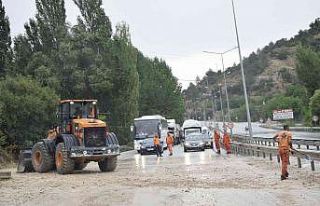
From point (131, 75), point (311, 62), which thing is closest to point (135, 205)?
point (131, 75)

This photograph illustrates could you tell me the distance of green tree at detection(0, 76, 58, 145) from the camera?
126ft

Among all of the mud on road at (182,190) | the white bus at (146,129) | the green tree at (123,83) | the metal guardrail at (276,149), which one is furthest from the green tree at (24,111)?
the mud on road at (182,190)

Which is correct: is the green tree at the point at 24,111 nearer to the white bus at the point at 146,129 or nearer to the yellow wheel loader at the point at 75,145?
the white bus at the point at 146,129

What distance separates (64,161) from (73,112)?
319cm

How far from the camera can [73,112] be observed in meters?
25.7

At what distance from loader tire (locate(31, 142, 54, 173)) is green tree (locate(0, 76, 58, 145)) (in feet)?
39.6

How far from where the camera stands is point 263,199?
40.7 ft

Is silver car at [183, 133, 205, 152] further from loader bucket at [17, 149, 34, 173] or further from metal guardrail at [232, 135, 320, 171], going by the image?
loader bucket at [17, 149, 34, 173]

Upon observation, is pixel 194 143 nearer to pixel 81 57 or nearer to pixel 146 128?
pixel 146 128

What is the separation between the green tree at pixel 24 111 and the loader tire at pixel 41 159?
1208cm

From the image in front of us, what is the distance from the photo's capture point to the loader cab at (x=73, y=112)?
2548 cm

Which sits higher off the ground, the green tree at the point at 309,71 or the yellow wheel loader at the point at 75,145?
the green tree at the point at 309,71

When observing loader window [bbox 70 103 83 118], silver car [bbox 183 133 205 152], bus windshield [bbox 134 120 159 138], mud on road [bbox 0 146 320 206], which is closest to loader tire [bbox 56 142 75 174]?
loader window [bbox 70 103 83 118]

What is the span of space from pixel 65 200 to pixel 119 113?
4905 cm
